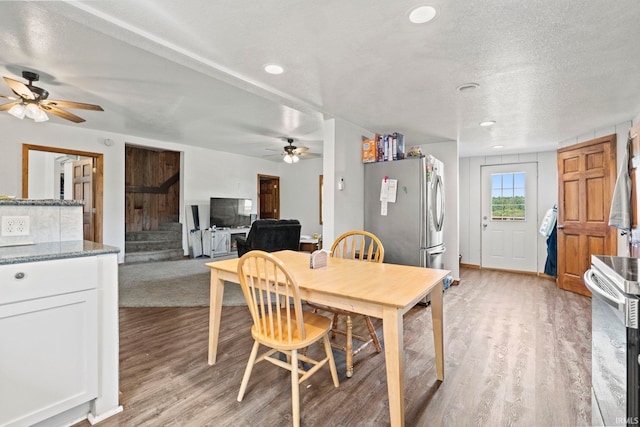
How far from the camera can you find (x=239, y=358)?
89.1 inches

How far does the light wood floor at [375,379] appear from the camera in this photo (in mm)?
1647

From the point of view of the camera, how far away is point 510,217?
565 cm

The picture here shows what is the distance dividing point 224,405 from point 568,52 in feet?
10.3

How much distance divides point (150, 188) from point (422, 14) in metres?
7.23

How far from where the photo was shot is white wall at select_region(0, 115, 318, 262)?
447 cm

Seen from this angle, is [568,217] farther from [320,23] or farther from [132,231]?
[132,231]

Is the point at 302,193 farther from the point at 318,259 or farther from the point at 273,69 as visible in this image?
the point at 318,259

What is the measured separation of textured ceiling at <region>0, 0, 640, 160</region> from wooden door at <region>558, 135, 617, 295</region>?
442mm

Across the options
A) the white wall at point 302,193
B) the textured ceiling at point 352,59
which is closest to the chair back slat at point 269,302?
the textured ceiling at point 352,59

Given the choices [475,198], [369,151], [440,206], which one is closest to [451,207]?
[440,206]

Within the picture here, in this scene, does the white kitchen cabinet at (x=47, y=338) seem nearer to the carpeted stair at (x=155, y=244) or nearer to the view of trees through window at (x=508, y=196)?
the carpeted stair at (x=155, y=244)

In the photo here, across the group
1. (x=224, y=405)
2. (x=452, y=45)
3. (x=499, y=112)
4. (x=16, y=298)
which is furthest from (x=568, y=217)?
(x=16, y=298)

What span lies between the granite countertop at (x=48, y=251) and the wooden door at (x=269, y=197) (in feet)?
21.9

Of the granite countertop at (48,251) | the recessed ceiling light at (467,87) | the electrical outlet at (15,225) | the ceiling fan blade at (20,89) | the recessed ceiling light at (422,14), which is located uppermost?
the ceiling fan blade at (20,89)
